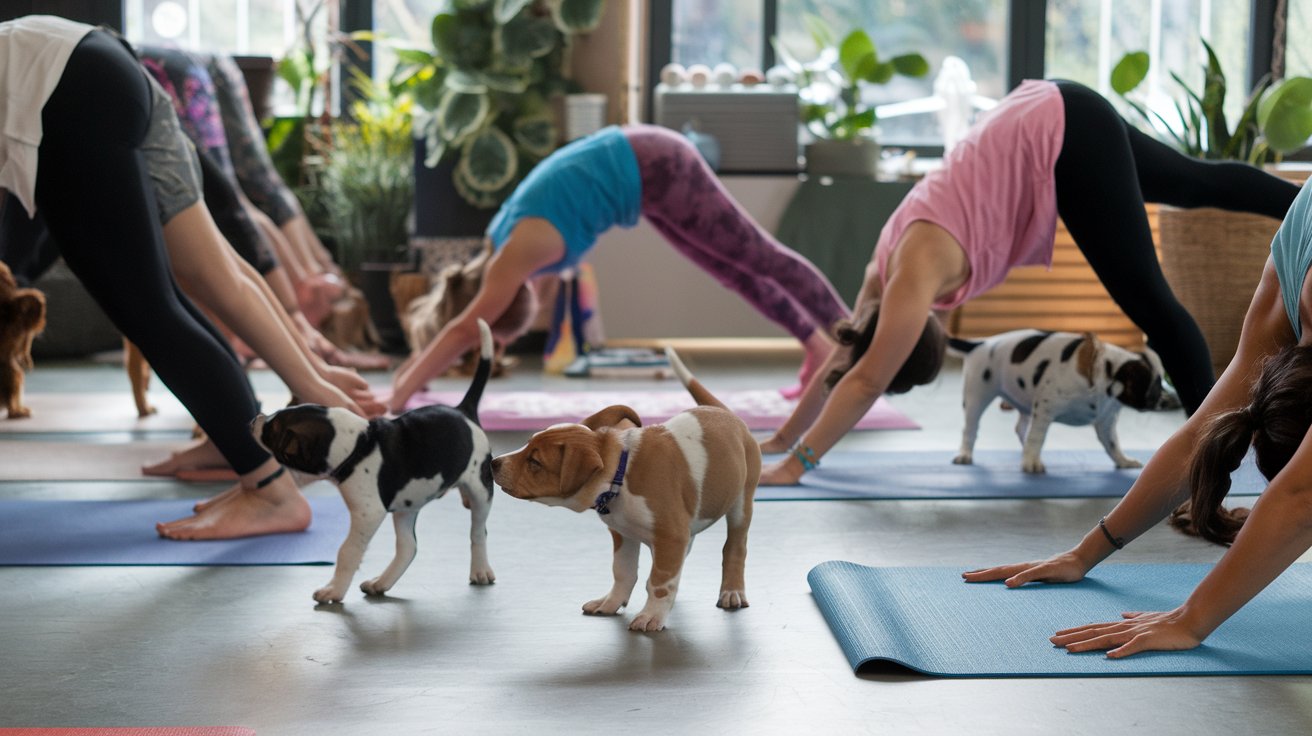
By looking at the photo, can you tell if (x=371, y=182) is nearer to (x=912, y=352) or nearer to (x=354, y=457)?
(x=912, y=352)

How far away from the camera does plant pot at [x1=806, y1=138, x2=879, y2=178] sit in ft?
20.4

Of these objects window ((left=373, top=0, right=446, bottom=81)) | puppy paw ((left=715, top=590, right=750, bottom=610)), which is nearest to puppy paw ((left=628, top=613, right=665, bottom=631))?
puppy paw ((left=715, top=590, right=750, bottom=610))

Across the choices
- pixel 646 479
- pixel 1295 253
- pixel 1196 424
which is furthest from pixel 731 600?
pixel 1295 253

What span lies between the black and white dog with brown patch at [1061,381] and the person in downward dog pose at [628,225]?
1082 millimetres

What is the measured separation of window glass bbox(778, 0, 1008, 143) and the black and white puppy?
5.20 metres

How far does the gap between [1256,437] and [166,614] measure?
1641 millimetres

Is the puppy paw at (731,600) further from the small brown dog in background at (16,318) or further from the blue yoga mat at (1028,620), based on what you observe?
the small brown dog in background at (16,318)

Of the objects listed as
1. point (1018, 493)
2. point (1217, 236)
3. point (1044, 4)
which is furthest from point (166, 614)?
point (1044, 4)

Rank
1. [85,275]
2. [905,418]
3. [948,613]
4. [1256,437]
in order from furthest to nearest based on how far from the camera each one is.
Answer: [905,418] → [85,275] → [948,613] → [1256,437]

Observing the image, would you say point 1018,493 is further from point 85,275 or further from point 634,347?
point 634,347

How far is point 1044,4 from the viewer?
23.2 ft

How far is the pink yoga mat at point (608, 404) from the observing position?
4246 millimetres

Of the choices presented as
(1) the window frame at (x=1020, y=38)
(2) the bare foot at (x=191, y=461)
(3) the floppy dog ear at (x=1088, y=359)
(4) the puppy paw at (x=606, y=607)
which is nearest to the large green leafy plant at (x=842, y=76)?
(1) the window frame at (x=1020, y=38)

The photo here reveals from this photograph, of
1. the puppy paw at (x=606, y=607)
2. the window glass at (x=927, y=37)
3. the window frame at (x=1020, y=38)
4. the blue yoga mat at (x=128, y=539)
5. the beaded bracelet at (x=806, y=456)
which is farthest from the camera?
the window glass at (x=927, y=37)
